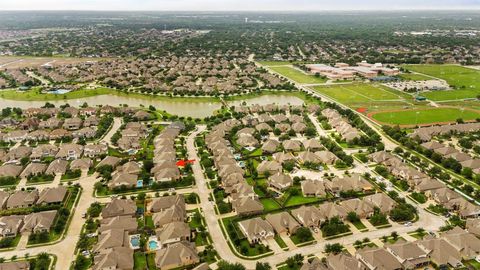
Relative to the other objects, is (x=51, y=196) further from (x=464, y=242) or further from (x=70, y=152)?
(x=464, y=242)

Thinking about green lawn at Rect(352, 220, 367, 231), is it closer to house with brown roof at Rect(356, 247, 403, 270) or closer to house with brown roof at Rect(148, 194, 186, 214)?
house with brown roof at Rect(356, 247, 403, 270)

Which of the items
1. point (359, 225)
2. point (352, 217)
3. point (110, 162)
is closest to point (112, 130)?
point (110, 162)

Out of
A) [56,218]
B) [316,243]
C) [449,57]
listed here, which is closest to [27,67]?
[56,218]

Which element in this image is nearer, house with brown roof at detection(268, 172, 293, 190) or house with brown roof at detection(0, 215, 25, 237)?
house with brown roof at detection(0, 215, 25, 237)

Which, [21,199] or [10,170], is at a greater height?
[10,170]

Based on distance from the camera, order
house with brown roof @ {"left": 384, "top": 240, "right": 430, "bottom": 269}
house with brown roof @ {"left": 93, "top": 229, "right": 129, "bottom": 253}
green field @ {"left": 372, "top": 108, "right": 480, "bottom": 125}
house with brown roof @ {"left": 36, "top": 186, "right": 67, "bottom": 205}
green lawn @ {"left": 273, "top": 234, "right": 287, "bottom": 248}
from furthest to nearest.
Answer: green field @ {"left": 372, "top": 108, "right": 480, "bottom": 125} < house with brown roof @ {"left": 36, "top": 186, "right": 67, "bottom": 205} < green lawn @ {"left": 273, "top": 234, "right": 287, "bottom": 248} < house with brown roof @ {"left": 93, "top": 229, "right": 129, "bottom": 253} < house with brown roof @ {"left": 384, "top": 240, "right": 430, "bottom": 269}

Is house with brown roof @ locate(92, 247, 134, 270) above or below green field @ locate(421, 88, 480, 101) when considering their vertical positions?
below

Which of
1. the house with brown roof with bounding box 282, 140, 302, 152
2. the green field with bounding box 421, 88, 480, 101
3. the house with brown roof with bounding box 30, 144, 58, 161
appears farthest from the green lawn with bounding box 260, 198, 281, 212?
the green field with bounding box 421, 88, 480, 101
